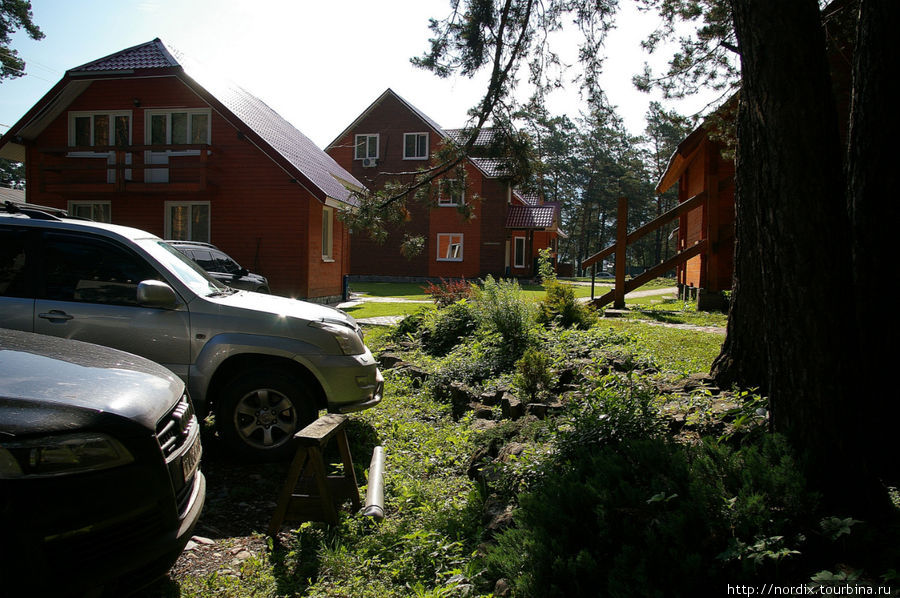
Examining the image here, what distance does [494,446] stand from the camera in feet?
15.4

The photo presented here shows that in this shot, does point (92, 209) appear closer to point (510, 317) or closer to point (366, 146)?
point (366, 146)

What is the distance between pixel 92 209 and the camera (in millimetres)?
19281

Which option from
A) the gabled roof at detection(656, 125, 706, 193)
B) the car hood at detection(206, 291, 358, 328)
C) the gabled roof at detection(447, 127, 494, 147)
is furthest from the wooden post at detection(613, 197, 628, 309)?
the car hood at detection(206, 291, 358, 328)

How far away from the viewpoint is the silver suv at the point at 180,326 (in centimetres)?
491

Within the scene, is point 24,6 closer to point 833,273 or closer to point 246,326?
point 246,326

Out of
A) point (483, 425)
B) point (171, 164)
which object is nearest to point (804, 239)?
point (483, 425)

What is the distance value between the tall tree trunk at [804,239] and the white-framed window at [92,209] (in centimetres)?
2063

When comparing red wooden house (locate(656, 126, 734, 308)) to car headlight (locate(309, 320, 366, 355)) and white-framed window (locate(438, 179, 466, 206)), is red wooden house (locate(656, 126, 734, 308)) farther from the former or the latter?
car headlight (locate(309, 320, 366, 355))

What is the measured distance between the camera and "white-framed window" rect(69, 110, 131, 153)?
61.3ft

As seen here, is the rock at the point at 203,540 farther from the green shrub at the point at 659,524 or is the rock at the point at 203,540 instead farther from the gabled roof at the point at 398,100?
the gabled roof at the point at 398,100

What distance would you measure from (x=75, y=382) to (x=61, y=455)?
19.0 inches

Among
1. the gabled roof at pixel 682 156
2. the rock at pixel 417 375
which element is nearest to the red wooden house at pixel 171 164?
the gabled roof at pixel 682 156

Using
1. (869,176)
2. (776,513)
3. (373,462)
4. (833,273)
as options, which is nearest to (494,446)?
(373,462)

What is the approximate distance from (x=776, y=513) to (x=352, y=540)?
2620mm
